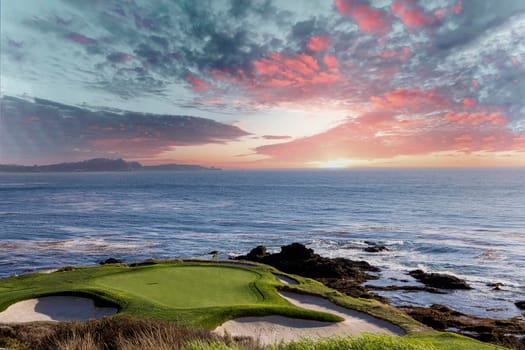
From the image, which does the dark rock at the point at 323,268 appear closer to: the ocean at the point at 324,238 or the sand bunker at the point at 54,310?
the ocean at the point at 324,238

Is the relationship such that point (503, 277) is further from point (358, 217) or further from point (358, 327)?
point (358, 217)

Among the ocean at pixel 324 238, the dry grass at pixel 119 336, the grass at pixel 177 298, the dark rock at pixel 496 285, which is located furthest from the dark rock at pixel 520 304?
the dry grass at pixel 119 336

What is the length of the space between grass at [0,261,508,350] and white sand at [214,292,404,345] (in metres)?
0.26

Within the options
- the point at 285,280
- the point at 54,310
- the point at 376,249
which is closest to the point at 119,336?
the point at 54,310

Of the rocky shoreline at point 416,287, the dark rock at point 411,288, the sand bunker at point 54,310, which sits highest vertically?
the sand bunker at point 54,310

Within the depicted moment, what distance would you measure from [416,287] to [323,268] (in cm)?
734

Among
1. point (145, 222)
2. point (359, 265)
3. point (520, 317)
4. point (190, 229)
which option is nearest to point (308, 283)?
point (520, 317)

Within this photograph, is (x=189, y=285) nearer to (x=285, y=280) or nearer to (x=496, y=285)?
(x=285, y=280)

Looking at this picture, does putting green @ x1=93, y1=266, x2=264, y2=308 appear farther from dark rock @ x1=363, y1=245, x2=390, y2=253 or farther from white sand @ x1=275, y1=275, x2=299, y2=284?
dark rock @ x1=363, y1=245, x2=390, y2=253

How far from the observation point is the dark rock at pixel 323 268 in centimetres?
2858

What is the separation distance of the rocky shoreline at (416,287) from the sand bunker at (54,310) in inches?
667

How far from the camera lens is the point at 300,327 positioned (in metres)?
14.4

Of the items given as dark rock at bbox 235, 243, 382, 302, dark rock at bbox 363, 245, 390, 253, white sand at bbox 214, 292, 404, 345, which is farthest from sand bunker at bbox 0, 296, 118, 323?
dark rock at bbox 363, 245, 390, 253

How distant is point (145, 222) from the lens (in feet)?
221
